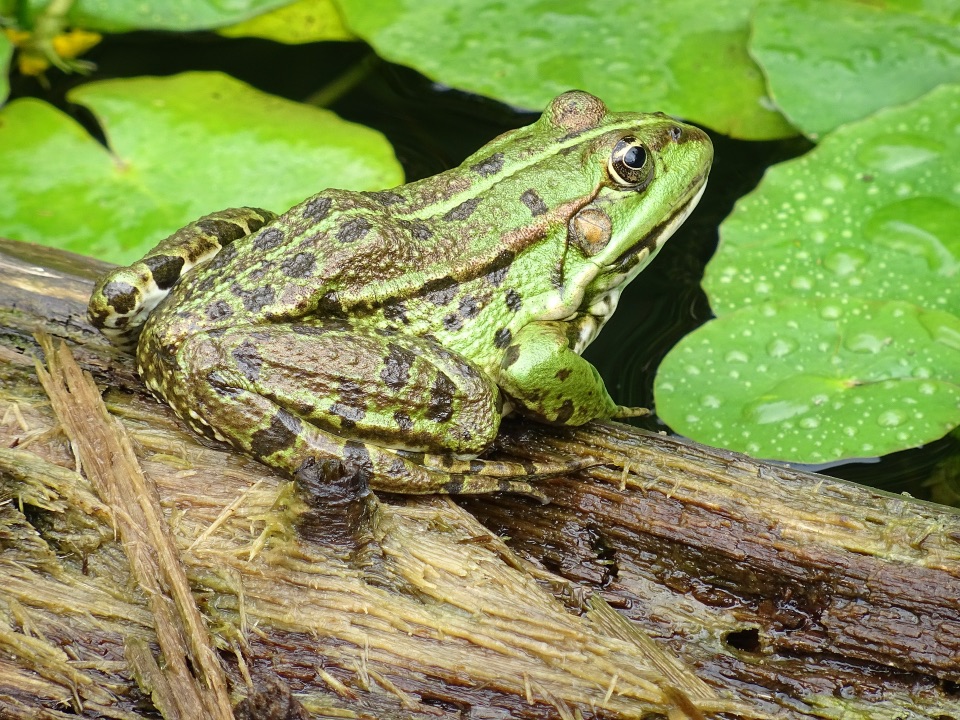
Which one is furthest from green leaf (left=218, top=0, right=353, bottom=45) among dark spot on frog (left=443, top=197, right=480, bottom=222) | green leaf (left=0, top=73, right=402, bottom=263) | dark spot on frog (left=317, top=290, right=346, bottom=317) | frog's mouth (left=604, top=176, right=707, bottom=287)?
dark spot on frog (left=317, top=290, right=346, bottom=317)

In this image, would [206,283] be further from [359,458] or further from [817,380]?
[817,380]

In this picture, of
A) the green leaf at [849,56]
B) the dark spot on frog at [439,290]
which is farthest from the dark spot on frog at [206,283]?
the green leaf at [849,56]

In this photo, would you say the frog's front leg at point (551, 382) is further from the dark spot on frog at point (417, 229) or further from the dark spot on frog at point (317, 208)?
the dark spot on frog at point (317, 208)

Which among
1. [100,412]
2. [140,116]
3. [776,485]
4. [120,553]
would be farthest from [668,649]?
[140,116]

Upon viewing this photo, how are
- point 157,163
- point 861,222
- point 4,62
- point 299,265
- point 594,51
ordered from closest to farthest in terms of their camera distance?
1. point 299,265
2. point 861,222
3. point 157,163
4. point 4,62
5. point 594,51

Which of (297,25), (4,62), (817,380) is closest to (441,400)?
(817,380)

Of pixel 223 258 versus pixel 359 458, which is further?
pixel 223 258

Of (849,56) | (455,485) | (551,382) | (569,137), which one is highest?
(849,56)
